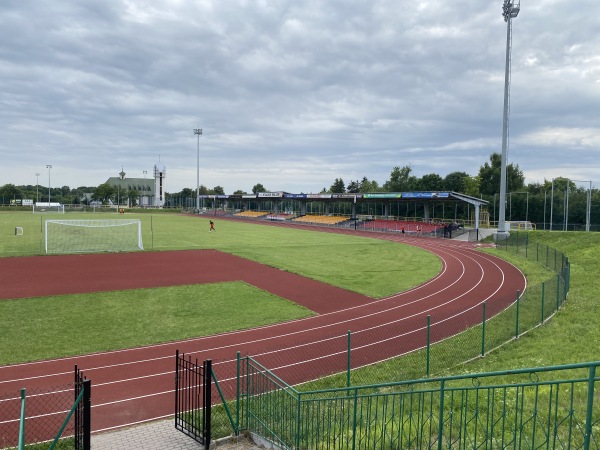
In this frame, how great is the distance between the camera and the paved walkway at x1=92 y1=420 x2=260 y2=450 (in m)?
9.02

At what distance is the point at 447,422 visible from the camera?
7637 mm

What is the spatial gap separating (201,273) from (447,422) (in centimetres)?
2453

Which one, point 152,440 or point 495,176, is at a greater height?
point 495,176

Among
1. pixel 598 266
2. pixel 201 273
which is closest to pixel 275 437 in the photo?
pixel 201 273

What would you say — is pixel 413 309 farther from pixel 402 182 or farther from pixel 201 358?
pixel 402 182

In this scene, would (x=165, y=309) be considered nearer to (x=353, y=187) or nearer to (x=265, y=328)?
(x=265, y=328)

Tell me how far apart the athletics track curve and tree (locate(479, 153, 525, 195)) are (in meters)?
65.6

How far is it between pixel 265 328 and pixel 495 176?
89.4m

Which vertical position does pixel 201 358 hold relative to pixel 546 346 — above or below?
below

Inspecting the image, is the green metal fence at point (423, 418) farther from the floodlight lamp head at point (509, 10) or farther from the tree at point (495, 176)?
the tree at point (495, 176)

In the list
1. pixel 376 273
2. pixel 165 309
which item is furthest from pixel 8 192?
pixel 165 309

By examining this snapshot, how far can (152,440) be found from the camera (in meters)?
9.35

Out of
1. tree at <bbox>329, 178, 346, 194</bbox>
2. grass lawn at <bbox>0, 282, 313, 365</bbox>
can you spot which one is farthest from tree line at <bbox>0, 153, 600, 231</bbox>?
grass lawn at <bbox>0, 282, 313, 365</bbox>

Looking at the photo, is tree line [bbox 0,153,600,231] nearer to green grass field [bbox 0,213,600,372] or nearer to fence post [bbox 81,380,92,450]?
green grass field [bbox 0,213,600,372]
